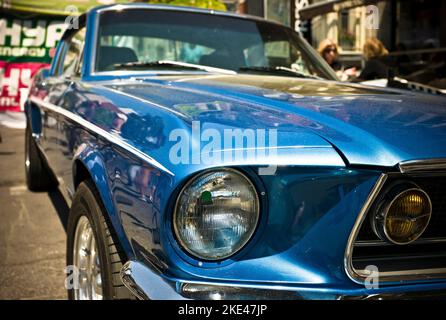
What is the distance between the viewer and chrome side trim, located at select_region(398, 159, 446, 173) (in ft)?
4.31

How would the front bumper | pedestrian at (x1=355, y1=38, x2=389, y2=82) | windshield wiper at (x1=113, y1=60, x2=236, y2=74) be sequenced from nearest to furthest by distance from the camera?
1. the front bumper
2. windshield wiper at (x1=113, y1=60, x2=236, y2=74)
3. pedestrian at (x1=355, y1=38, x2=389, y2=82)

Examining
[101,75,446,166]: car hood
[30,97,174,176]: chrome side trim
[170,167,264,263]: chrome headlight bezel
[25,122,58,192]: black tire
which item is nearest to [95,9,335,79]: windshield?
[30,97,174,176]: chrome side trim

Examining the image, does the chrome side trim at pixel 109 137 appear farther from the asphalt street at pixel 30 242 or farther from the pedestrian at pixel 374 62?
the pedestrian at pixel 374 62

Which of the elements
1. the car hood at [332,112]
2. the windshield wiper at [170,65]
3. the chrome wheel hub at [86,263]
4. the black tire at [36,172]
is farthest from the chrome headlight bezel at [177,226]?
the black tire at [36,172]

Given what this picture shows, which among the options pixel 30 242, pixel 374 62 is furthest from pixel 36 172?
pixel 374 62

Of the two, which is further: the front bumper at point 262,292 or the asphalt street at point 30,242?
the asphalt street at point 30,242

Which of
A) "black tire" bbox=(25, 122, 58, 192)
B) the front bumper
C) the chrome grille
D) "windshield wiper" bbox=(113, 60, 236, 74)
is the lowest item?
"black tire" bbox=(25, 122, 58, 192)

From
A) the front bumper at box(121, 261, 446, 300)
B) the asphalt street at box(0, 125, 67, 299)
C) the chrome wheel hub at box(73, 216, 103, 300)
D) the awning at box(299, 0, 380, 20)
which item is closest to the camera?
the front bumper at box(121, 261, 446, 300)

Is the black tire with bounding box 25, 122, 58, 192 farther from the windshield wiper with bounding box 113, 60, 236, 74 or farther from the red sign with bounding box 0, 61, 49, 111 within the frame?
the red sign with bounding box 0, 61, 49, 111

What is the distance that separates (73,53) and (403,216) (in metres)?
2.79

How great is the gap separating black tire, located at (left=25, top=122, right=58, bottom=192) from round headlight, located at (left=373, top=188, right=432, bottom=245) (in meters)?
3.55

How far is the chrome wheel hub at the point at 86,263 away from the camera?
1.99m

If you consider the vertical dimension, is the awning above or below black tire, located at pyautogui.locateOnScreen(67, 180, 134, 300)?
above
